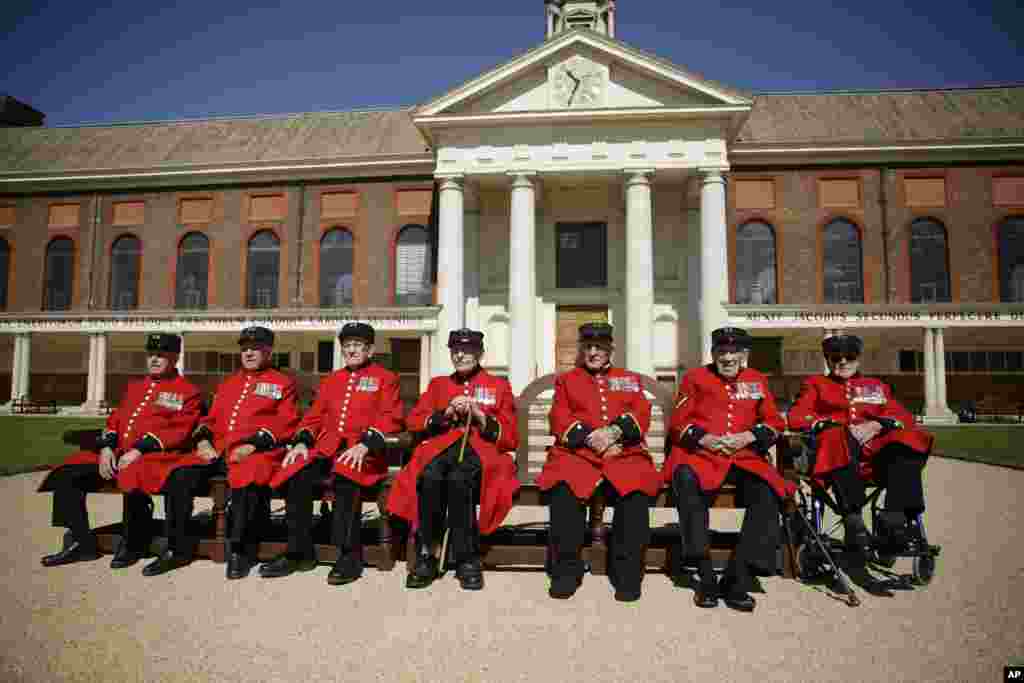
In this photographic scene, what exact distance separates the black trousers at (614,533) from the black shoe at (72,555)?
3810 millimetres

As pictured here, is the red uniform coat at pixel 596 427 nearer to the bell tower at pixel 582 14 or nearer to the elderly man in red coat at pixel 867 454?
the elderly man in red coat at pixel 867 454

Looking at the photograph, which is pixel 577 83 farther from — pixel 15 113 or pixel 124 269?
pixel 15 113

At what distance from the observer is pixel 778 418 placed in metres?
4.63

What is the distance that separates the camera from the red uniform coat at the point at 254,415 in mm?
4770

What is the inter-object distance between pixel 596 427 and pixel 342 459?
1948 millimetres

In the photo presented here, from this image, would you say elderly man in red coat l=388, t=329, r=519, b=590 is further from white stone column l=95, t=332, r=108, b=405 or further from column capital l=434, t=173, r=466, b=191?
white stone column l=95, t=332, r=108, b=405

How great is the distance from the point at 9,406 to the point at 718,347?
1294 inches

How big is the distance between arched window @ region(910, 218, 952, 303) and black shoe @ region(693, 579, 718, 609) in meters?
26.7

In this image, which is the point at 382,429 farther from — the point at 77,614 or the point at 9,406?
the point at 9,406

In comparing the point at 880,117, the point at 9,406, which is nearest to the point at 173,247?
the point at 9,406

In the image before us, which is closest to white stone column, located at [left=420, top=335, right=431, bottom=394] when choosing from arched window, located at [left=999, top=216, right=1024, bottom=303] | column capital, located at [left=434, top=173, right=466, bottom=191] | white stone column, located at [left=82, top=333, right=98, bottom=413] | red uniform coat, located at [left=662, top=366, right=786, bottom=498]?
column capital, located at [left=434, top=173, right=466, bottom=191]

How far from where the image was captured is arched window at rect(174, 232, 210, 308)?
96.5 feet

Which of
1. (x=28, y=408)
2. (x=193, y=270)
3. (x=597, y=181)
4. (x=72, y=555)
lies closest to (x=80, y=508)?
(x=72, y=555)

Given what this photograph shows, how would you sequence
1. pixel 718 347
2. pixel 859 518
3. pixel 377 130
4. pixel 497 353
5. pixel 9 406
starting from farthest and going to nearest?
pixel 377 130, pixel 9 406, pixel 497 353, pixel 718 347, pixel 859 518
